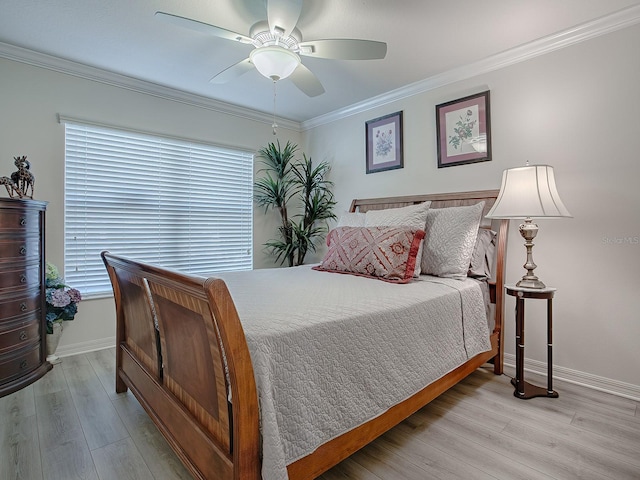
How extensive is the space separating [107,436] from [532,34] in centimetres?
361

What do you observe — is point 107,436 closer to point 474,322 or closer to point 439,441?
point 439,441

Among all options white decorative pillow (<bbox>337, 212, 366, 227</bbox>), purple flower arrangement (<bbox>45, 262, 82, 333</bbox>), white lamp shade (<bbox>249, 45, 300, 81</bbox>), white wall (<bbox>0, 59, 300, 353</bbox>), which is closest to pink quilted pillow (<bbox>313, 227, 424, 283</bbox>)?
white decorative pillow (<bbox>337, 212, 366, 227</bbox>)

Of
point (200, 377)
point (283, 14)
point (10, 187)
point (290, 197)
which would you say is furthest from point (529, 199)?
point (10, 187)

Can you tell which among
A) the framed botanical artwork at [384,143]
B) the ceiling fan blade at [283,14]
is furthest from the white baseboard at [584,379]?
the ceiling fan blade at [283,14]

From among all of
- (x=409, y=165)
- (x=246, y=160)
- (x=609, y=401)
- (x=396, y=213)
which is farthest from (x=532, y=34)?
(x=246, y=160)

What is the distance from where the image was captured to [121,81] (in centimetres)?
303

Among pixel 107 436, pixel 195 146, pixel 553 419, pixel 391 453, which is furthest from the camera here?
pixel 195 146

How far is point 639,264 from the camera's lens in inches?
81.4

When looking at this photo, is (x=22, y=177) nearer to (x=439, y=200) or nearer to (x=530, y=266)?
(x=439, y=200)

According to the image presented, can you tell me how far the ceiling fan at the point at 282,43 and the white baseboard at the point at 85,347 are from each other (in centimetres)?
267

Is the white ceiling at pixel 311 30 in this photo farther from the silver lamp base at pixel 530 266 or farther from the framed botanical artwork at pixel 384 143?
the silver lamp base at pixel 530 266

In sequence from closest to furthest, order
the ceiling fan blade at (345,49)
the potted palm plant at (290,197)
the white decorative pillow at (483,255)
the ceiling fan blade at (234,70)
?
the ceiling fan blade at (345,49)
the ceiling fan blade at (234,70)
the white decorative pillow at (483,255)
the potted palm plant at (290,197)

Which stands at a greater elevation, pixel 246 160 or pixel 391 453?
pixel 246 160

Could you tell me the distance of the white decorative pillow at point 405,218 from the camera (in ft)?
8.28
